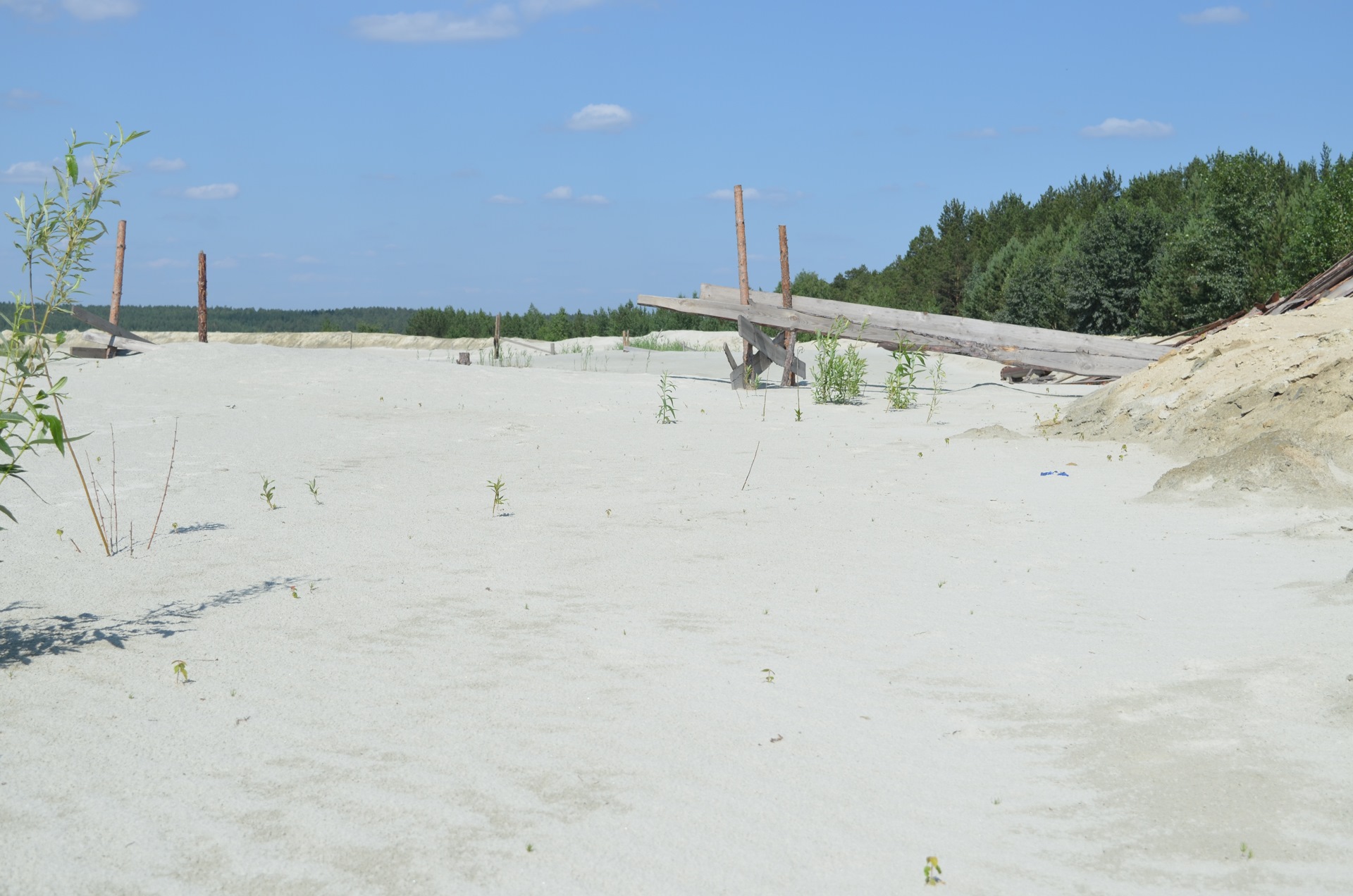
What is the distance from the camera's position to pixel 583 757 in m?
3.10

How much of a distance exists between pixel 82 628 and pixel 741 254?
12825 millimetres

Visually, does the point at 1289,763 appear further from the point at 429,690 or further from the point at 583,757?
the point at 429,690

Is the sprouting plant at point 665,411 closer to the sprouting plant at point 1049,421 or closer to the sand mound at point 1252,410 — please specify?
the sprouting plant at point 1049,421

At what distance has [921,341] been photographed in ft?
49.5

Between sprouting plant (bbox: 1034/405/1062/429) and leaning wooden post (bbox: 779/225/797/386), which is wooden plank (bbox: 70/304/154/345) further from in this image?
sprouting plant (bbox: 1034/405/1062/429)

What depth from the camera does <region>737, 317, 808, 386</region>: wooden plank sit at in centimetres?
1515

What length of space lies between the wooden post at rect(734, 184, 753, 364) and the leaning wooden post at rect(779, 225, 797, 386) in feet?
1.77

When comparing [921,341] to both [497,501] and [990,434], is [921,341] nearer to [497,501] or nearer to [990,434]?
[990,434]

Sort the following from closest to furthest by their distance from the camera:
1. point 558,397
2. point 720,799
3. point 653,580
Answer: point 720,799 → point 653,580 → point 558,397

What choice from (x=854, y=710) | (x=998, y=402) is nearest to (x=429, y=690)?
(x=854, y=710)

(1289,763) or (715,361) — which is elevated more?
(715,361)

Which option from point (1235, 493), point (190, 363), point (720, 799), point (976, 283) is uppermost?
point (976, 283)

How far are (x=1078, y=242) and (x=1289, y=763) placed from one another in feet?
89.2

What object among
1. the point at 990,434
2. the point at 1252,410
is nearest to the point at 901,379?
the point at 990,434
